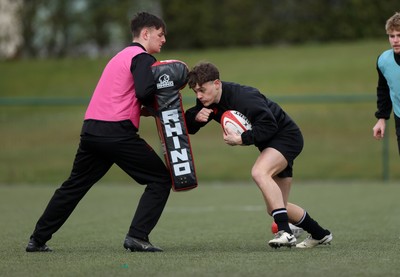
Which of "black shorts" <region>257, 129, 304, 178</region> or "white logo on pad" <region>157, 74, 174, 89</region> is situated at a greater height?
"white logo on pad" <region>157, 74, 174, 89</region>

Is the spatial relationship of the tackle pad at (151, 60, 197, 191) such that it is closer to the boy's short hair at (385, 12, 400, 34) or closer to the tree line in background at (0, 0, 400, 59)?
the boy's short hair at (385, 12, 400, 34)

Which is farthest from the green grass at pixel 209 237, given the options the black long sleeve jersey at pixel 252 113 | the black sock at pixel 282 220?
the black long sleeve jersey at pixel 252 113

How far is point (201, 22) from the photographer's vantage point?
3800 cm

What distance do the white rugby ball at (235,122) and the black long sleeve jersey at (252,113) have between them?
0.04 meters

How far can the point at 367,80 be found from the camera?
2878 cm

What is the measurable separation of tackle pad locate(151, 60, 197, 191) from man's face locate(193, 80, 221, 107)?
13 centimetres

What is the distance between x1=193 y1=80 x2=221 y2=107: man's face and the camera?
273 inches

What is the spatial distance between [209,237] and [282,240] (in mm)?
1531

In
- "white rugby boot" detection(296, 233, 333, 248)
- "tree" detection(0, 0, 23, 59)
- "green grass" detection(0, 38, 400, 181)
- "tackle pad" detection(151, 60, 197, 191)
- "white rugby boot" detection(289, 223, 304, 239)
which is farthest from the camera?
"tree" detection(0, 0, 23, 59)

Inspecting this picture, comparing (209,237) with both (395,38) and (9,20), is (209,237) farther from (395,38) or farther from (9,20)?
(9,20)

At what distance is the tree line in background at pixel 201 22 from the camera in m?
36.2

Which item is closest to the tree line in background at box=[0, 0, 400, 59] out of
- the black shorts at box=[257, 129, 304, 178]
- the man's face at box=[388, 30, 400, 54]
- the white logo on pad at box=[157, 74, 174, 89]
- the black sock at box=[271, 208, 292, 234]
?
the man's face at box=[388, 30, 400, 54]

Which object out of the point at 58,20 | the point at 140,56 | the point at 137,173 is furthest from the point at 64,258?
the point at 58,20

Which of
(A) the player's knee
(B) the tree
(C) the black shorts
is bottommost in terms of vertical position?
(B) the tree
